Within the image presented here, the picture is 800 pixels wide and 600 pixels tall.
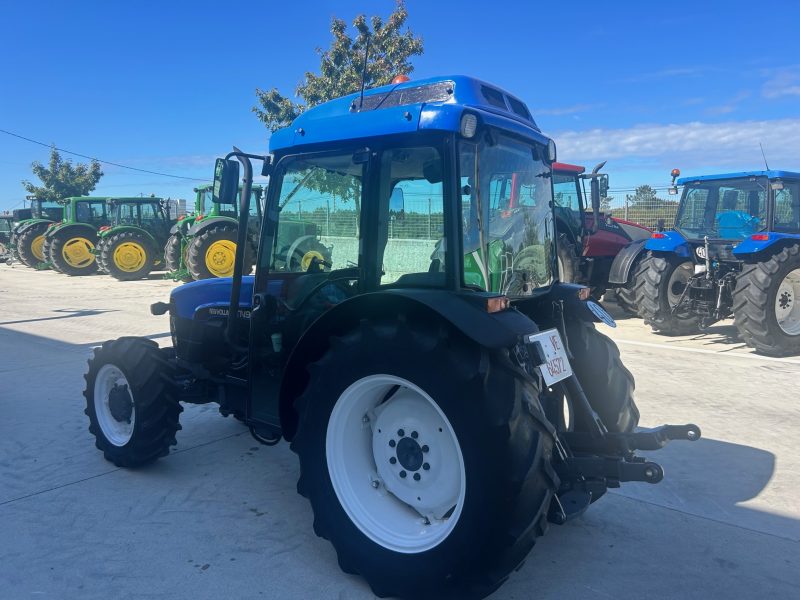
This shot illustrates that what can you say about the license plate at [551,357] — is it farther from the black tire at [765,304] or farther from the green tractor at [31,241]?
the green tractor at [31,241]

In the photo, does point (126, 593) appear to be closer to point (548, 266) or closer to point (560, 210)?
point (548, 266)

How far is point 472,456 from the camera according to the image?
2.45 metres

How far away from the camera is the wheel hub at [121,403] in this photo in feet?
13.5

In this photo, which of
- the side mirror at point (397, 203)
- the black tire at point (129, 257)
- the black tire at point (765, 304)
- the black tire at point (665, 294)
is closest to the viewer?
the side mirror at point (397, 203)

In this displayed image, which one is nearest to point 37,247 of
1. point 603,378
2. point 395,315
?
point 395,315

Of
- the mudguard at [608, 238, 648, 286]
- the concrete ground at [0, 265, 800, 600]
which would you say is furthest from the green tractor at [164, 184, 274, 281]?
the concrete ground at [0, 265, 800, 600]

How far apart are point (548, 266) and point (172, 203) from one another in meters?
17.6

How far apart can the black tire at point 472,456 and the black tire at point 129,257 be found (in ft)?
54.9

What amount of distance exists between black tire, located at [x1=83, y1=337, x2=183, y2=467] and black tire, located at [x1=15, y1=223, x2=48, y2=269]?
20.8 m

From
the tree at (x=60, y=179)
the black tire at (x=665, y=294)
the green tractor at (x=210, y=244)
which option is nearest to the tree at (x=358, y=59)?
the green tractor at (x=210, y=244)

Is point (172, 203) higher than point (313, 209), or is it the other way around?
point (172, 203)

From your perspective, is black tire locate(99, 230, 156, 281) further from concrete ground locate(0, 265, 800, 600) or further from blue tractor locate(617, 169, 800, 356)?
blue tractor locate(617, 169, 800, 356)

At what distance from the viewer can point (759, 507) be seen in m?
3.63

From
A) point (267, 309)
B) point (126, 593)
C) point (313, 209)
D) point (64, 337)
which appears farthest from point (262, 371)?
point (64, 337)
